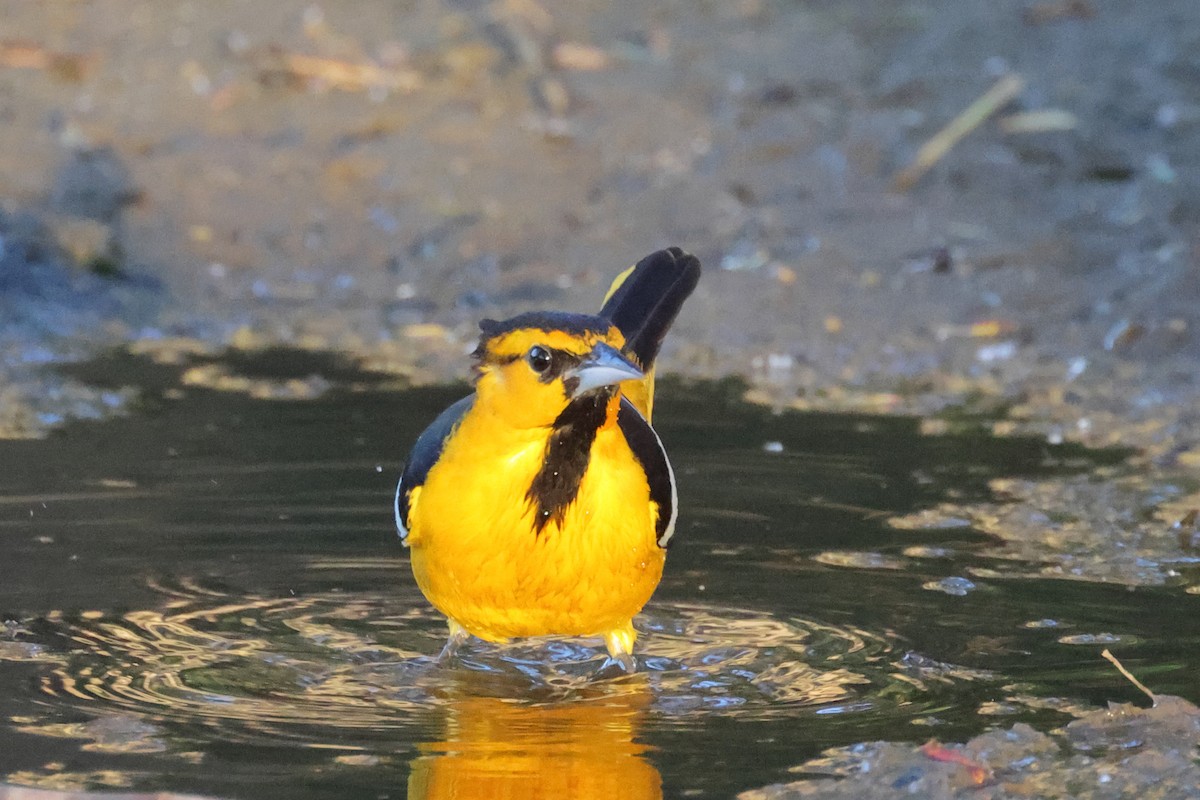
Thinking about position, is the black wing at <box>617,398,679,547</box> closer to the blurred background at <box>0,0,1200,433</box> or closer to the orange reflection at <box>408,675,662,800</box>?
the orange reflection at <box>408,675,662,800</box>

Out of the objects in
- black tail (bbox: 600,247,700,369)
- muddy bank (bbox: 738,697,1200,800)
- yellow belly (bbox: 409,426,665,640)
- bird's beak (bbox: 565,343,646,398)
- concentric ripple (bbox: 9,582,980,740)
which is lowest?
muddy bank (bbox: 738,697,1200,800)

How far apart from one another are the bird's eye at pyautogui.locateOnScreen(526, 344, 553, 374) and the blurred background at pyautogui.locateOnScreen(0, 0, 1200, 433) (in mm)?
3507

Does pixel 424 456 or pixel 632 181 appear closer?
pixel 424 456

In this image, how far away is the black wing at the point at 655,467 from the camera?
4.82 metres

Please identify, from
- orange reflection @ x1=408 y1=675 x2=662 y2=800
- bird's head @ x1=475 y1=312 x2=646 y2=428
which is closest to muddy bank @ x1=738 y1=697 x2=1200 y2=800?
orange reflection @ x1=408 y1=675 x2=662 y2=800

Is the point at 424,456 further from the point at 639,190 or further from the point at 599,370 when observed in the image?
the point at 639,190

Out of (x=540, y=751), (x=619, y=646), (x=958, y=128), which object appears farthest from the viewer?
(x=958, y=128)

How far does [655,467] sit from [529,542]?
1.55ft

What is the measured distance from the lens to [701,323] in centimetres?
894

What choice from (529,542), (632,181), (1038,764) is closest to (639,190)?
(632,181)

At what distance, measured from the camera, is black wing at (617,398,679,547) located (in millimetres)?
4820

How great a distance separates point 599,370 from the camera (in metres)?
4.30

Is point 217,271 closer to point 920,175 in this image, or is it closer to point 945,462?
point 920,175

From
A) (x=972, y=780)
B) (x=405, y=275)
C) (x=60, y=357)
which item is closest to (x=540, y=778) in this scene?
(x=972, y=780)
